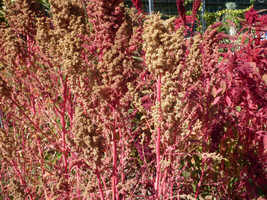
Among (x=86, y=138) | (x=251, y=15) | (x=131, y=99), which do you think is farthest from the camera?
(x=251, y=15)

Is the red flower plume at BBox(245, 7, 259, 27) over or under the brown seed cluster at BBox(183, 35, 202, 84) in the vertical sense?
over

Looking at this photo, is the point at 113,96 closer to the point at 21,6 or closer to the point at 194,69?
the point at 194,69

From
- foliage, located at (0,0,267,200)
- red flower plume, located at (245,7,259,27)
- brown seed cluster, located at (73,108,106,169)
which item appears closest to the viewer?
brown seed cluster, located at (73,108,106,169)

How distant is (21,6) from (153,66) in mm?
1311

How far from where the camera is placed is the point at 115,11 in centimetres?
114

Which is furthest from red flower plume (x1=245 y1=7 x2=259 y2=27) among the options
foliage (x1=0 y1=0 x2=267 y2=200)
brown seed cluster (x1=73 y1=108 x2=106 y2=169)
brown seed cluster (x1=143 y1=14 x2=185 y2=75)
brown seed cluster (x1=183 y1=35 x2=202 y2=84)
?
brown seed cluster (x1=73 y1=108 x2=106 y2=169)

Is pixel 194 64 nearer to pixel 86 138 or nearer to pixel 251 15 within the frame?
pixel 86 138

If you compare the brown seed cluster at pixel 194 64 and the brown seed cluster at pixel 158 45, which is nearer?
the brown seed cluster at pixel 158 45

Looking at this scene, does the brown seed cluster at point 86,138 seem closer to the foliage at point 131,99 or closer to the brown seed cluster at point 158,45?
the foliage at point 131,99

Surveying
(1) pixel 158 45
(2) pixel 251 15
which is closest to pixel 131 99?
(1) pixel 158 45

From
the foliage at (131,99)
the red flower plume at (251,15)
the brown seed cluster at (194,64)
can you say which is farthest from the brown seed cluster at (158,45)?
the red flower plume at (251,15)

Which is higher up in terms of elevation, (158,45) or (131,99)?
(158,45)

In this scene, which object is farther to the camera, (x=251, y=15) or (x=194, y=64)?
(x=251, y=15)

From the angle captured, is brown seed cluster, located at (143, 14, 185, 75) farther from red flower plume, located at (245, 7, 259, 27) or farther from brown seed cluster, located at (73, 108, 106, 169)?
red flower plume, located at (245, 7, 259, 27)
